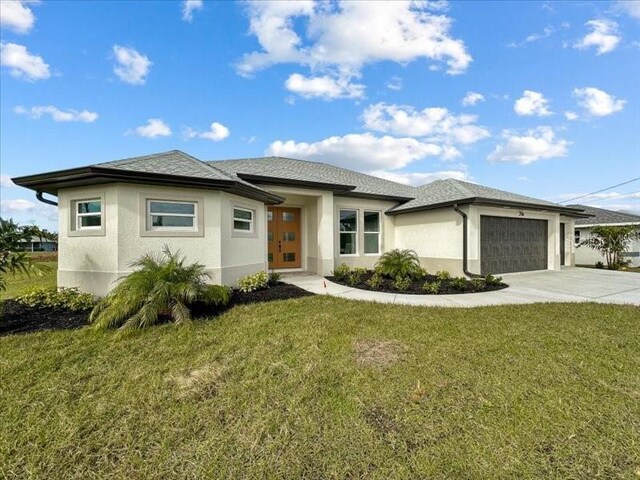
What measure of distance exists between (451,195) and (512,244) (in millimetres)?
3645

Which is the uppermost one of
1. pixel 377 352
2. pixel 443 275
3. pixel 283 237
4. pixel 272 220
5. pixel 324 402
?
pixel 272 220

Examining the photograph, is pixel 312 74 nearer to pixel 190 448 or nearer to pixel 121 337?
pixel 121 337

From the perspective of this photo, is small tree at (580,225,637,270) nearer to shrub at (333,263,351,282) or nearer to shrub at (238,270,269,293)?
shrub at (333,263,351,282)

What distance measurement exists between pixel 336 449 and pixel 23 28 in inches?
448

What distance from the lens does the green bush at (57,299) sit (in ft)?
24.7

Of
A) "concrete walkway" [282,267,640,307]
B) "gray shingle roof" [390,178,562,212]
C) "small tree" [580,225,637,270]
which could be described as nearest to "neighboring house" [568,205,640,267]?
"small tree" [580,225,637,270]

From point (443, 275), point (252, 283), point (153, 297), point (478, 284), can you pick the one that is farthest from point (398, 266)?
point (153, 297)

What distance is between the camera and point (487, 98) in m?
13.2

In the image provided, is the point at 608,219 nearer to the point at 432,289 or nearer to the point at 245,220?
the point at 432,289

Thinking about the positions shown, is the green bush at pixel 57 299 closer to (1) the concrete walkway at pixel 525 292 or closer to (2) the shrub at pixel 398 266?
(1) the concrete walkway at pixel 525 292

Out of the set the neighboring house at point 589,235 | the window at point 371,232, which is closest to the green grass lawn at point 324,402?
the window at point 371,232

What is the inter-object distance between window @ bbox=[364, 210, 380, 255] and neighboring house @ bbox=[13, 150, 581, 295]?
0.05m

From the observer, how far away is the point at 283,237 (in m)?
14.0

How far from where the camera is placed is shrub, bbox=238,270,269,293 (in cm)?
909
